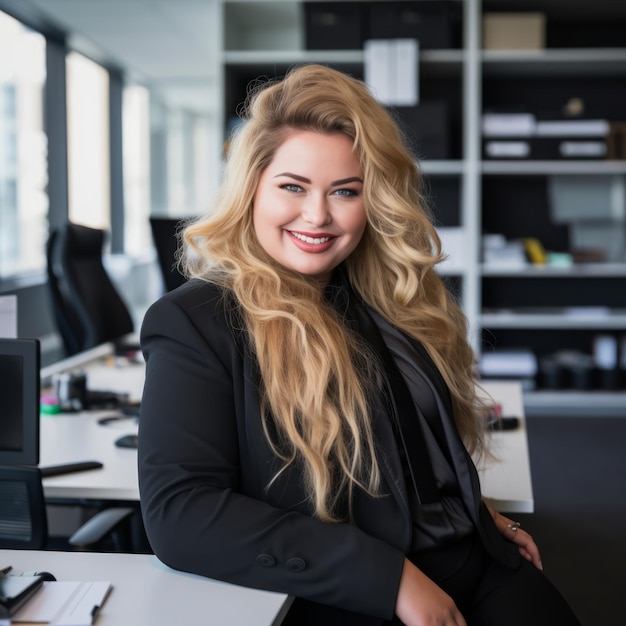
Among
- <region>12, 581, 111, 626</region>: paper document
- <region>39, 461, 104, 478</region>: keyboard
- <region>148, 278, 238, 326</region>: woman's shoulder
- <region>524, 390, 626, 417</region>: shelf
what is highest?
<region>148, 278, 238, 326</region>: woman's shoulder

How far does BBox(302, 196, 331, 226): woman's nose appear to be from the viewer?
1.33m

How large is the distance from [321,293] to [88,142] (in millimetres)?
6935

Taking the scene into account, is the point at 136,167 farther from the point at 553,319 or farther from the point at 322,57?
the point at 553,319

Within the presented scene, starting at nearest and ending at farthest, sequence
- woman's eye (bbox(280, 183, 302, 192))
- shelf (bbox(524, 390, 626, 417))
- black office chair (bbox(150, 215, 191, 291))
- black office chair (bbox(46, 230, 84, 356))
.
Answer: woman's eye (bbox(280, 183, 302, 192)), black office chair (bbox(46, 230, 84, 356)), black office chair (bbox(150, 215, 191, 291)), shelf (bbox(524, 390, 626, 417))

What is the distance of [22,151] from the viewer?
634 cm

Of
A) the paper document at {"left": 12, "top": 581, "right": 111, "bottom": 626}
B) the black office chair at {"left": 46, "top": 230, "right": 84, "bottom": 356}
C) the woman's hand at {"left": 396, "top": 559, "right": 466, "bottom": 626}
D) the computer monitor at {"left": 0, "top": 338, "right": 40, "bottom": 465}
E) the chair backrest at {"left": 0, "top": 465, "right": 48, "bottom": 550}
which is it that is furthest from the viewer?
the black office chair at {"left": 46, "top": 230, "right": 84, "bottom": 356}

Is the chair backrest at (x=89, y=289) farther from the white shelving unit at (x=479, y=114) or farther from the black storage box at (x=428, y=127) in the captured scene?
the black storage box at (x=428, y=127)

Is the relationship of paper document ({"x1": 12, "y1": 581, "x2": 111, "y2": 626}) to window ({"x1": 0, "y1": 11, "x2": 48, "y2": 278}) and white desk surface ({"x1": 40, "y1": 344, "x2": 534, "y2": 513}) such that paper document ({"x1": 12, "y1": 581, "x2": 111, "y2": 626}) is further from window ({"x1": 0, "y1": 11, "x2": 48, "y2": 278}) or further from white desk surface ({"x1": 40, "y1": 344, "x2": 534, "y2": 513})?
window ({"x1": 0, "y1": 11, "x2": 48, "y2": 278})

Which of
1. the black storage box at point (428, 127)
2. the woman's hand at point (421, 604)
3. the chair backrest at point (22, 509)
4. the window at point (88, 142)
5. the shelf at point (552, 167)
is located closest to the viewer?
the woman's hand at point (421, 604)

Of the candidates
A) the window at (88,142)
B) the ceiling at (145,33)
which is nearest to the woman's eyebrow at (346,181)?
the ceiling at (145,33)

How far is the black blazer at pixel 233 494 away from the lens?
1125 mm

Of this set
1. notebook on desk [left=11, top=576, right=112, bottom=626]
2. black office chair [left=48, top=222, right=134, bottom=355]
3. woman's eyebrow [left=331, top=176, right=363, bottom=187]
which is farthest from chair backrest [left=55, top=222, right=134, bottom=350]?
notebook on desk [left=11, top=576, right=112, bottom=626]

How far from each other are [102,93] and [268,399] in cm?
750

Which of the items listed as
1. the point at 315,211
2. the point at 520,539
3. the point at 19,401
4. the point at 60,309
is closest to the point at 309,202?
the point at 315,211
